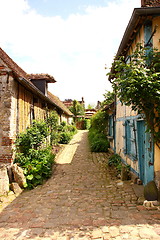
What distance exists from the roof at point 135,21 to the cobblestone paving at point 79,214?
4.99 metres

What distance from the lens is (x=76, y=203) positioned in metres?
4.33

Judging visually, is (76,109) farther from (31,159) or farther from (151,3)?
(151,3)

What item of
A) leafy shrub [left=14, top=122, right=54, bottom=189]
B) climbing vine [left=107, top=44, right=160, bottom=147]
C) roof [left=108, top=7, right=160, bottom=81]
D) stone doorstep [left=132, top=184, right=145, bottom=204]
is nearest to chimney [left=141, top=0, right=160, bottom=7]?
roof [left=108, top=7, right=160, bottom=81]

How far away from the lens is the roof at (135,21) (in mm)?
4281

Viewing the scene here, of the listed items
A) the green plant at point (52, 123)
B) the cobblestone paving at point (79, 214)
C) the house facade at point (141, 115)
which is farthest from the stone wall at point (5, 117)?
the green plant at point (52, 123)

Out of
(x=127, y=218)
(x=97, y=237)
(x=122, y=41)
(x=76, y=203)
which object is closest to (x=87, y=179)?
(x=76, y=203)

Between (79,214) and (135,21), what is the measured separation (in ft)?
17.8

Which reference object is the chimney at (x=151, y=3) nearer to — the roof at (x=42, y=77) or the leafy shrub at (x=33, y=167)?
the leafy shrub at (x=33, y=167)

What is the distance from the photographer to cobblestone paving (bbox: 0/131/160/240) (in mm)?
3074

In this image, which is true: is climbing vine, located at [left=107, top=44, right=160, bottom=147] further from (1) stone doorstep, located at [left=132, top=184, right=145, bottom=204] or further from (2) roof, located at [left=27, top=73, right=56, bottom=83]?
(2) roof, located at [left=27, top=73, right=56, bottom=83]

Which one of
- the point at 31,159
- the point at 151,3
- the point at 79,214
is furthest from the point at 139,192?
the point at 151,3

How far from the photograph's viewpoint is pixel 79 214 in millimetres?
3779

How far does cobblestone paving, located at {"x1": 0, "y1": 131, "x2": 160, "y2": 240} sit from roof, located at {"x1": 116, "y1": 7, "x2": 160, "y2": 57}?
499 centimetres

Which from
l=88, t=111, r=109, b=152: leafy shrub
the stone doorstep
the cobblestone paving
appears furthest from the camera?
l=88, t=111, r=109, b=152: leafy shrub
